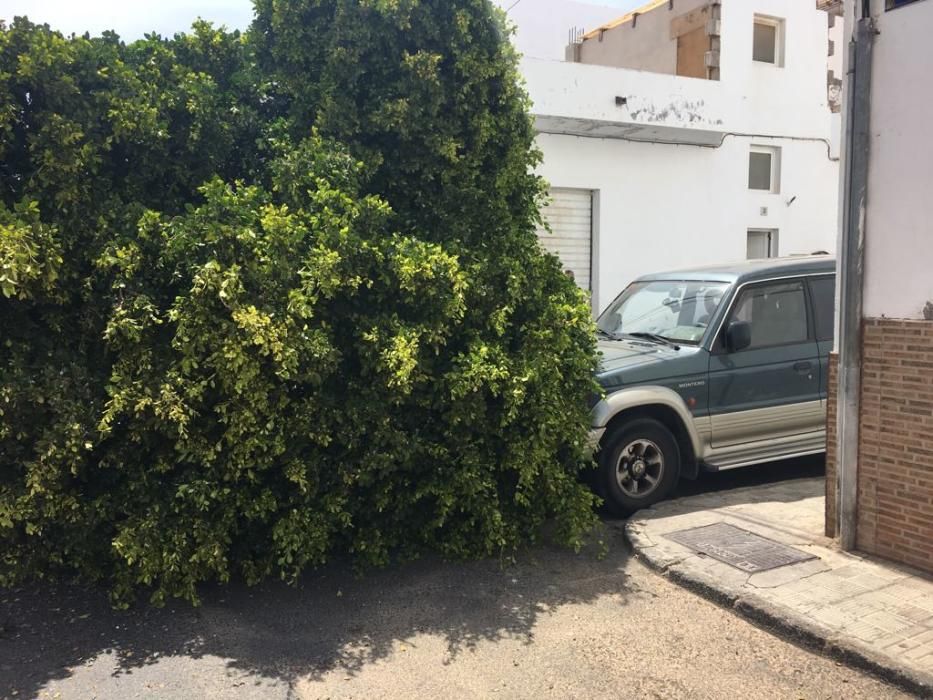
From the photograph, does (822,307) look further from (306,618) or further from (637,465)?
(306,618)

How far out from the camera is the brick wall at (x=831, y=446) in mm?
5128

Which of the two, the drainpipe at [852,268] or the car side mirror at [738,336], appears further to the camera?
the car side mirror at [738,336]

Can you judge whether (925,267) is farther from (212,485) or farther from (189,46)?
(189,46)

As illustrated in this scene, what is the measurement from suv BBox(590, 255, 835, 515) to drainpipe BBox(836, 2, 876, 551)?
1441mm

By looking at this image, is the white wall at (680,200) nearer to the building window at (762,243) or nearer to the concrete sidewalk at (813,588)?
the building window at (762,243)

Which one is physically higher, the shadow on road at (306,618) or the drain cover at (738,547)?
the drain cover at (738,547)

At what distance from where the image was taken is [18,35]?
14.1ft

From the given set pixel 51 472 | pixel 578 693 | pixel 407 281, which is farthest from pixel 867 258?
pixel 51 472

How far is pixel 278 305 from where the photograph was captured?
4.19 metres

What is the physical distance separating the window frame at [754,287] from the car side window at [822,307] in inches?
1.7

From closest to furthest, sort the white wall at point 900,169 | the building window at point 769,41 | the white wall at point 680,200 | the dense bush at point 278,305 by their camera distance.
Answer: the dense bush at point 278,305 < the white wall at point 900,169 < the white wall at point 680,200 < the building window at point 769,41

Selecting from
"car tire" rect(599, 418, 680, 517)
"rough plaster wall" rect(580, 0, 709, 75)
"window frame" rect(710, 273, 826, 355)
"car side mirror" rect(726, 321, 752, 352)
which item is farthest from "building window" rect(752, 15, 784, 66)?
"car tire" rect(599, 418, 680, 517)

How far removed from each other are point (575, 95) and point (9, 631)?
1270 cm

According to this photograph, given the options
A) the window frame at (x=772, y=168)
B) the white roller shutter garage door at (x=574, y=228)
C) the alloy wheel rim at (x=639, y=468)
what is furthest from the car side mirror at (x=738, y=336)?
the window frame at (x=772, y=168)
